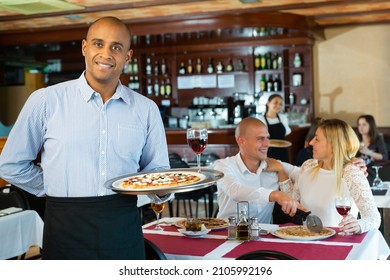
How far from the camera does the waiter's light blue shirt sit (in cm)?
175

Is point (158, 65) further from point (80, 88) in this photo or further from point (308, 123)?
point (80, 88)

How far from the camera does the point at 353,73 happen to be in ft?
29.2

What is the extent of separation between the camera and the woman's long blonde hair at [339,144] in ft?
9.13

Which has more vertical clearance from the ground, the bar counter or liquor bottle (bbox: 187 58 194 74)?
liquor bottle (bbox: 187 58 194 74)

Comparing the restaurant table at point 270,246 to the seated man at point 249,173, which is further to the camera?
the seated man at point 249,173

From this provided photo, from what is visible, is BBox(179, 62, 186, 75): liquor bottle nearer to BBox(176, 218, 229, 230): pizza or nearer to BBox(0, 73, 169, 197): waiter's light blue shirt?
BBox(176, 218, 229, 230): pizza

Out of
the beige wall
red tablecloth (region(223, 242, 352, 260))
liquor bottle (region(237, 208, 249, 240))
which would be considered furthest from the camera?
the beige wall

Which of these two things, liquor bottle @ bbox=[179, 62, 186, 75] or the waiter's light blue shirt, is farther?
liquor bottle @ bbox=[179, 62, 186, 75]

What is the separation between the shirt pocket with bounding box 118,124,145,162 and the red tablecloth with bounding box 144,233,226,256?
0.57m

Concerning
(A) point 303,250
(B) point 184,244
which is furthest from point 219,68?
(A) point 303,250

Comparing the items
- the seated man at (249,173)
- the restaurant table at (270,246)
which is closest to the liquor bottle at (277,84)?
the seated man at (249,173)

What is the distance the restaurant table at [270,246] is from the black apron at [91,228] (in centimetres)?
45

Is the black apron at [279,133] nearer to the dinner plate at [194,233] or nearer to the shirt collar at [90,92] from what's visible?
the dinner plate at [194,233]

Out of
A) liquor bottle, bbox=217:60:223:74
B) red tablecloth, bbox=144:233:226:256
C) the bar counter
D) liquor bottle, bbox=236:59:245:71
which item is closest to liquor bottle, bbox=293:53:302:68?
liquor bottle, bbox=236:59:245:71
